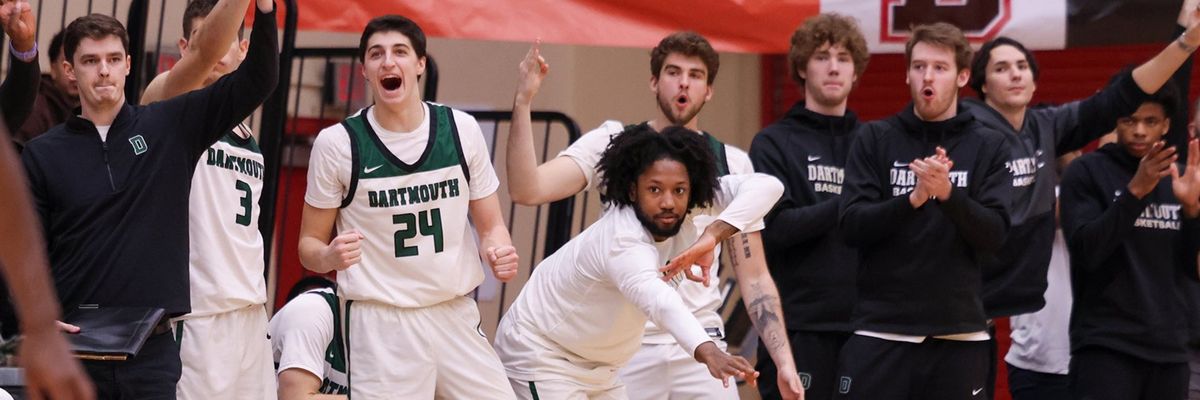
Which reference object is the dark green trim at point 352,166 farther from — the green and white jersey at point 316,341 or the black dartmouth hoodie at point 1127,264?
the black dartmouth hoodie at point 1127,264

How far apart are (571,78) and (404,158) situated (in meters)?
5.25

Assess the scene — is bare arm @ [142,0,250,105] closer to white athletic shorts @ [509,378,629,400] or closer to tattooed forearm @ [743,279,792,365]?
white athletic shorts @ [509,378,629,400]

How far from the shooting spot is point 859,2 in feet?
26.8

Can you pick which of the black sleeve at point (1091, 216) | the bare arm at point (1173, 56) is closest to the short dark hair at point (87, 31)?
the black sleeve at point (1091, 216)

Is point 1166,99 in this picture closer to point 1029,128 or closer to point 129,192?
point 1029,128

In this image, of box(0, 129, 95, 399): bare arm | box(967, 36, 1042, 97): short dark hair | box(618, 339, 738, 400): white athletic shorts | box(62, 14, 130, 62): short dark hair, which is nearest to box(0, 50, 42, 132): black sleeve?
box(62, 14, 130, 62): short dark hair

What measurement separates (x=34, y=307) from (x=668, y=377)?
3.93 m

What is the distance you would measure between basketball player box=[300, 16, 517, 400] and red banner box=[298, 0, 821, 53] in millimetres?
1609

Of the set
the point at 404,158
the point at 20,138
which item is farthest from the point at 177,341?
the point at 20,138

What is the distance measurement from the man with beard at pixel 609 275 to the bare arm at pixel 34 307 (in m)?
3.22

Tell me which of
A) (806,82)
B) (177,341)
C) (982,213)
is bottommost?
(177,341)

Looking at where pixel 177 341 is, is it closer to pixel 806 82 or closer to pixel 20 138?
pixel 20 138

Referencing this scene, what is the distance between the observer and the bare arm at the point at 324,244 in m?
5.59

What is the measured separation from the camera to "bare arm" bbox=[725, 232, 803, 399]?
6.23m
